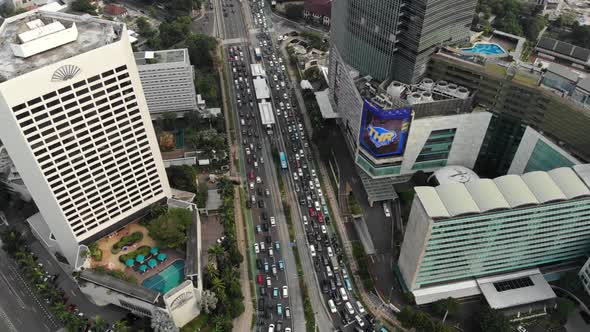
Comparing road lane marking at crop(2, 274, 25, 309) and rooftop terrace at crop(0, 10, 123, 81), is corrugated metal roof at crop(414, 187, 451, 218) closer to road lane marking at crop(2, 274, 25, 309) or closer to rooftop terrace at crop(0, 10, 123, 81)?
rooftop terrace at crop(0, 10, 123, 81)

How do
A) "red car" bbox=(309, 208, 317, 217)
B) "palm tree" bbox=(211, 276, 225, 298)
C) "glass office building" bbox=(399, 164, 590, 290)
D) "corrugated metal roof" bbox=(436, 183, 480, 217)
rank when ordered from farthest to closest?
"red car" bbox=(309, 208, 317, 217) < "palm tree" bbox=(211, 276, 225, 298) < "glass office building" bbox=(399, 164, 590, 290) < "corrugated metal roof" bbox=(436, 183, 480, 217)

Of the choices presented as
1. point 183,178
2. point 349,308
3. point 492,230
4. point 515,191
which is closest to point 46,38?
point 183,178

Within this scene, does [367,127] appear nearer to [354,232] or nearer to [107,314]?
[354,232]

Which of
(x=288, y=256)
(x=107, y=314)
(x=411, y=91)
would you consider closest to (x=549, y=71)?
(x=411, y=91)

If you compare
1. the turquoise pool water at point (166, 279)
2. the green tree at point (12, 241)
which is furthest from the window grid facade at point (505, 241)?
the green tree at point (12, 241)

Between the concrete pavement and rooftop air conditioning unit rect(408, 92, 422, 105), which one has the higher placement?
rooftop air conditioning unit rect(408, 92, 422, 105)

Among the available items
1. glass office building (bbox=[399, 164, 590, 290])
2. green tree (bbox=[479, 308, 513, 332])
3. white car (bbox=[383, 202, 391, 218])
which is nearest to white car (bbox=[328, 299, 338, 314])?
glass office building (bbox=[399, 164, 590, 290])

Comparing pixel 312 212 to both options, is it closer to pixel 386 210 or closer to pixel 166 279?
pixel 386 210
